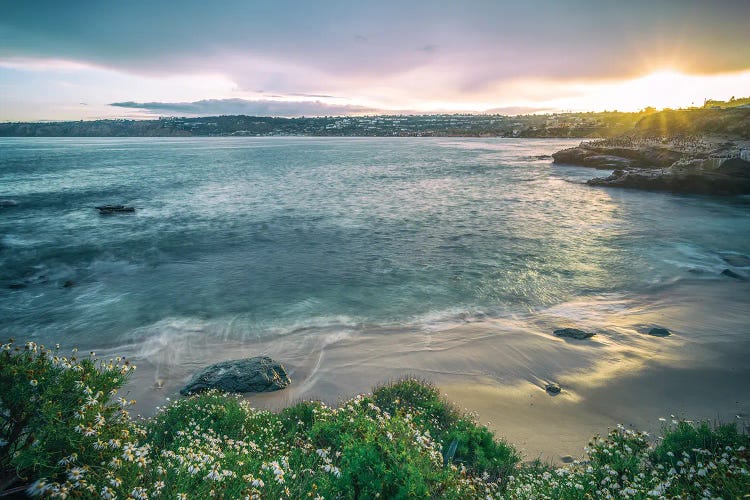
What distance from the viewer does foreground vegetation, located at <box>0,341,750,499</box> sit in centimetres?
471

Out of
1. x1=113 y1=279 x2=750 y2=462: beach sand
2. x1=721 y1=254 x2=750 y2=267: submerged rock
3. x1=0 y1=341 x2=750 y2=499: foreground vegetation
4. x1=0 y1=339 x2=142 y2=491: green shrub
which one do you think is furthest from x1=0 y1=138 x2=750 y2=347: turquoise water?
x1=0 y1=339 x2=142 y2=491: green shrub

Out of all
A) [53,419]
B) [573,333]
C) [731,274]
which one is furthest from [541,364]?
[731,274]

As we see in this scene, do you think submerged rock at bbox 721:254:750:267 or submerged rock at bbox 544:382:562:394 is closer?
submerged rock at bbox 544:382:562:394

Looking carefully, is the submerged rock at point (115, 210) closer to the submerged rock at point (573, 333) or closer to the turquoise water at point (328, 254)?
the turquoise water at point (328, 254)

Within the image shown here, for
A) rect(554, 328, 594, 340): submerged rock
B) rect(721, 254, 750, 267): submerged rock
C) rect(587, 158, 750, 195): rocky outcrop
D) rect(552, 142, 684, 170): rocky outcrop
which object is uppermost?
rect(552, 142, 684, 170): rocky outcrop

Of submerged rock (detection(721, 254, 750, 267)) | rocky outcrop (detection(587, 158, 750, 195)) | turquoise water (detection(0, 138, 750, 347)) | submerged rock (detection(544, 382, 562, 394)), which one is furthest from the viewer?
rocky outcrop (detection(587, 158, 750, 195))

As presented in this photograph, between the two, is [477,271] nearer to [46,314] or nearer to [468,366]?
[468,366]

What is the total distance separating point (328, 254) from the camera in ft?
81.5

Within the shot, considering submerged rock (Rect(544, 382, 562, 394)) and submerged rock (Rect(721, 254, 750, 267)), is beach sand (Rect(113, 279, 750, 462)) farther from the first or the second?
submerged rock (Rect(721, 254, 750, 267))

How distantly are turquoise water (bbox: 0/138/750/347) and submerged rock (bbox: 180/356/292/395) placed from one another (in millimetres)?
3237

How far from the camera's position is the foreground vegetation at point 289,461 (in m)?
4.71

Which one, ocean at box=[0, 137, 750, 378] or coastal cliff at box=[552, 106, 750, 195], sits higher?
coastal cliff at box=[552, 106, 750, 195]

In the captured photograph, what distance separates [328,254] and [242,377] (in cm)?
1458

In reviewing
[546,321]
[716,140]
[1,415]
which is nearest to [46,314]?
[1,415]
